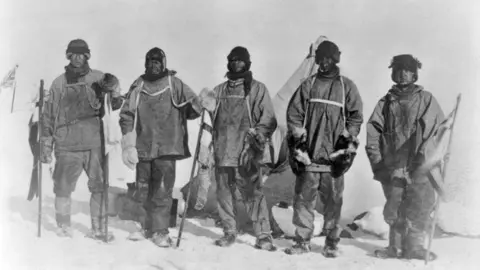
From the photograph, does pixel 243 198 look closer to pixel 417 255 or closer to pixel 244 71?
pixel 244 71

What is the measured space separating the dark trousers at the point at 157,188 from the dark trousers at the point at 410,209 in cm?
222

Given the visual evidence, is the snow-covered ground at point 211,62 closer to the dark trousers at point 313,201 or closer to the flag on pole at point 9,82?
the flag on pole at point 9,82

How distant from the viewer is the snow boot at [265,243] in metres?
5.68

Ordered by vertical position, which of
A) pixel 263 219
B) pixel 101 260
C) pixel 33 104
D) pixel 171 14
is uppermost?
pixel 171 14

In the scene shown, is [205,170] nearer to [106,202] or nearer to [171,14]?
[106,202]

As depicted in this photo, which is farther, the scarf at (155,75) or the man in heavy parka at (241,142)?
the scarf at (155,75)

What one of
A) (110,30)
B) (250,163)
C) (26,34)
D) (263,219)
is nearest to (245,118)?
(250,163)

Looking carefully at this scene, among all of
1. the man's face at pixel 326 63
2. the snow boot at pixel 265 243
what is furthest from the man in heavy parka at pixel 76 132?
the man's face at pixel 326 63

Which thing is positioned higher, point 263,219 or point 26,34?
point 26,34

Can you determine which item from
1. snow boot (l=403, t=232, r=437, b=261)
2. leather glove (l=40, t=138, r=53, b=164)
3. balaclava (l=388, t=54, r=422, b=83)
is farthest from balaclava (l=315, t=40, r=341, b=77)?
leather glove (l=40, t=138, r=53, b=164)

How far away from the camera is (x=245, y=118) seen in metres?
5.78

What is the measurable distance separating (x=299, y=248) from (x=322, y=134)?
1.14m

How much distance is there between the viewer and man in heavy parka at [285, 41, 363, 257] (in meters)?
5.44

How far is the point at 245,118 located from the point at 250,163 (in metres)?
0.46
